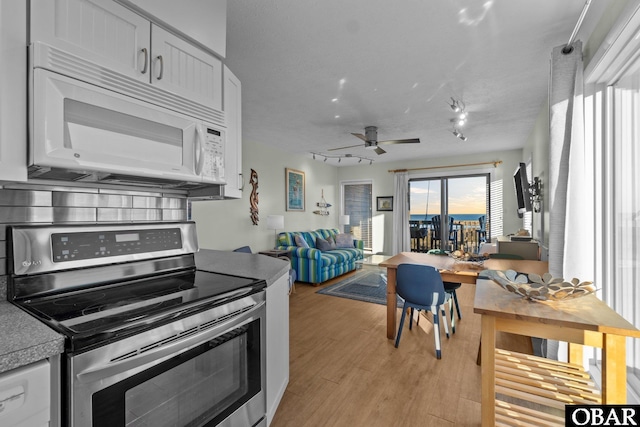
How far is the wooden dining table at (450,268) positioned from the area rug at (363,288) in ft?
3.47

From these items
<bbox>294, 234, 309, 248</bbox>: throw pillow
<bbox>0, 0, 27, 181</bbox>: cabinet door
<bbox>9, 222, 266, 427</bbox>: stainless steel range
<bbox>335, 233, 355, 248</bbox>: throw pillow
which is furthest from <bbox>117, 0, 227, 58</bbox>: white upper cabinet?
<bbox>335, 233, 355, 248</bbox>: throw pillow

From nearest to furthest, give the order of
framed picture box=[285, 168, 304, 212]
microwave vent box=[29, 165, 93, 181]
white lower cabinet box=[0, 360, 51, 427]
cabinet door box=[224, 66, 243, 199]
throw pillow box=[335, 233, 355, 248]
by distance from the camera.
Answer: white lower cabinet box=[0, 360, 51, 427]
microwave vent box=[29, 165, 93, 181]
cabinet door box=[224, 66, 243, 199]
framed picture box=[285, 168, 304, 212]
throw pillow box=[335, 233, 355, 248]

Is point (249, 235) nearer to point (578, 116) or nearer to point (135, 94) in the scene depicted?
point (135, 94)

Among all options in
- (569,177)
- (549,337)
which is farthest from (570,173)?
(549,337)

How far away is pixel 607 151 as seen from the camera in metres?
1.95

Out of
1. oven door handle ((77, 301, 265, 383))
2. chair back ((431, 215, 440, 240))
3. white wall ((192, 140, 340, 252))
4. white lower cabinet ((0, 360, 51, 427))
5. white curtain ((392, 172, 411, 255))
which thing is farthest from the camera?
white curtain ((392, 172, 411, 255))

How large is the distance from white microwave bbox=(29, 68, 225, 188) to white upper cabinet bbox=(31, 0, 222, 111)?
0.28ft

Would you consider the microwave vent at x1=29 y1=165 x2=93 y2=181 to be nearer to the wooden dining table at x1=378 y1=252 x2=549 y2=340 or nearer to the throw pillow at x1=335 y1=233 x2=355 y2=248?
the wooden dining table at x1=378 y1=252 x2=549 y2=340

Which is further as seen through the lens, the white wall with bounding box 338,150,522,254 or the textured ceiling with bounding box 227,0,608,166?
the white wall with bounding box 338,150,522,254

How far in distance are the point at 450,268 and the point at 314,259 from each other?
2629 mm

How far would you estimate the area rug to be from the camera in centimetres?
422

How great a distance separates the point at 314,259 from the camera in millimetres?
4934

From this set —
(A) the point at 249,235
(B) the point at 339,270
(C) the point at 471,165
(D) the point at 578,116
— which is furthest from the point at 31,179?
(C) the point at 471,165

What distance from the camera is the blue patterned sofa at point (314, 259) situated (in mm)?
4949
